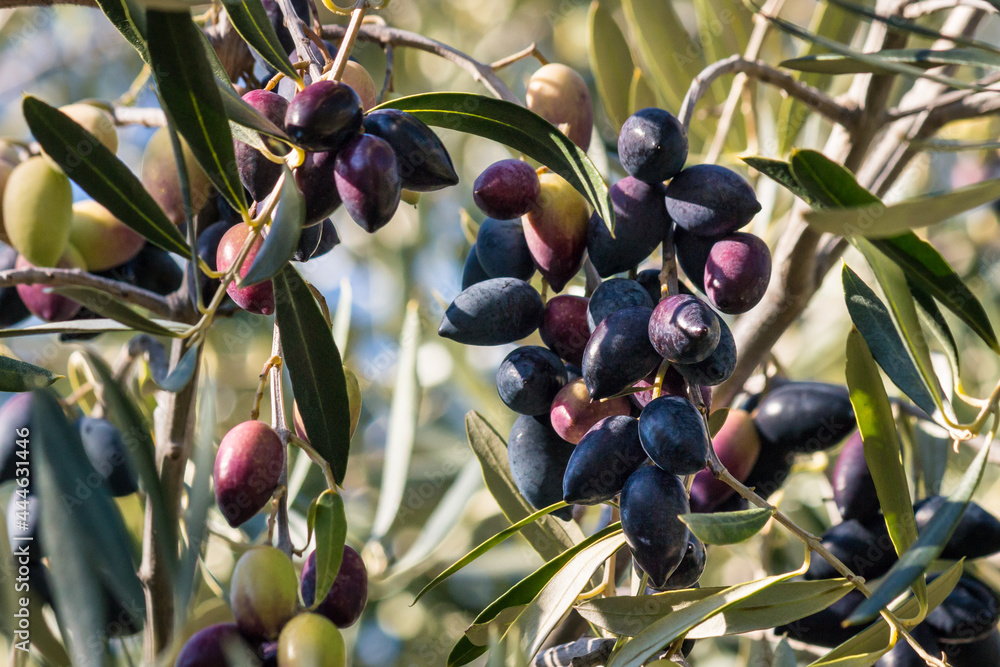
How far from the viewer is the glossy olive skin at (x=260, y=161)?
0.55 meters

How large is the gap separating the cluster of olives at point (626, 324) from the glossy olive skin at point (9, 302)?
48 centimetres

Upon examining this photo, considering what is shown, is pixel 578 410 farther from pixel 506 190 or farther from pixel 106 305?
pixel 106 305

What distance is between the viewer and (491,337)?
616 millimetres

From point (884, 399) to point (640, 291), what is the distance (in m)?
0.17

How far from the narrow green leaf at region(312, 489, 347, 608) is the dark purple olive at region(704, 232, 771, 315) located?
27 centimetres

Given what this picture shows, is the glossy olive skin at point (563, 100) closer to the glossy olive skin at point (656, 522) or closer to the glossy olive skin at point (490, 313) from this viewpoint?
the glossy olive skin at point (490, 313)

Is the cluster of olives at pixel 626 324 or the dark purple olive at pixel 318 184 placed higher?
the dark purple olive at pixel 318 184

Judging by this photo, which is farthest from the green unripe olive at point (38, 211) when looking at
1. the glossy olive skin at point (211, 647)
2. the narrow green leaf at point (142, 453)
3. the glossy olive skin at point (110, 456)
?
the glossy olive skin at point (211, 647)

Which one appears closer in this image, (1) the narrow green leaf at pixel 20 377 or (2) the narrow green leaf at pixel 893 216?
(2) the narrow green leaf at pixel 893 216

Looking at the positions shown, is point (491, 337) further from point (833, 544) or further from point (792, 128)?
point (792, 128)

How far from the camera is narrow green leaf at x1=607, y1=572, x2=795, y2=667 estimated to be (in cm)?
52

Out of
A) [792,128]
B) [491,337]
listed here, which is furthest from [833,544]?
[792,128]

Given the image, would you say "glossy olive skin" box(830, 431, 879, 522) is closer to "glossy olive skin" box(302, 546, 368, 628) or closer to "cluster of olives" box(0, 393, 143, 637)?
"glossy olive skin" box(302, 546, 368, 628)

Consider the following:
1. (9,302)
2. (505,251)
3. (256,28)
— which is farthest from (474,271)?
(9,302)
